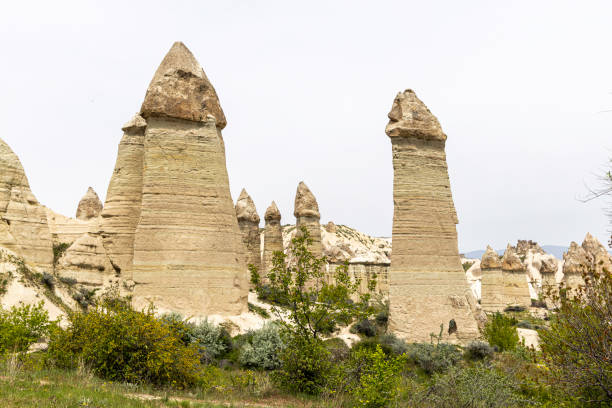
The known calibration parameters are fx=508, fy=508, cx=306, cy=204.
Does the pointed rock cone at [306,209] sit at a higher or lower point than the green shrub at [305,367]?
higher

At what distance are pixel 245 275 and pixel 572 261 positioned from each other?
39.7 m

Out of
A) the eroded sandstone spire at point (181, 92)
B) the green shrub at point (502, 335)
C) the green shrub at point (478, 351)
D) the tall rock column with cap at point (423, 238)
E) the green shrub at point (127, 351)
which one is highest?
the eroded sandstone spire at point (181, 92)

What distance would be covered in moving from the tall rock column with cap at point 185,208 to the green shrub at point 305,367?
24.5 ft

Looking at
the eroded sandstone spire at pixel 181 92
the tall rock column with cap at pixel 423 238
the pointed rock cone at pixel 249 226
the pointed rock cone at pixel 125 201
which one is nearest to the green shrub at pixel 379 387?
the tall rock column with cap at pixel 423 238

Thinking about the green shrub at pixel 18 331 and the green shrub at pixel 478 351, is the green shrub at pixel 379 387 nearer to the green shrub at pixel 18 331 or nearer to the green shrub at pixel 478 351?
the green shrub at pixel 18 331

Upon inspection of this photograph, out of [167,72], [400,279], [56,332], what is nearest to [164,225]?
[167,72]

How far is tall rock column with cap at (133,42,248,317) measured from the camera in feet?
62.6

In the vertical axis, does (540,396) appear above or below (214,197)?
below

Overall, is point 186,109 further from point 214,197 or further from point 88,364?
point 88,364

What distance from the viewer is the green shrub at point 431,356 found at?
18.3 m

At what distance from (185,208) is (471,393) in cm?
1317

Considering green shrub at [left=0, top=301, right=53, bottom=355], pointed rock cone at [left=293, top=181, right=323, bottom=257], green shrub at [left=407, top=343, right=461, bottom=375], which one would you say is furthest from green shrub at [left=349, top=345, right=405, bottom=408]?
pointed rock cone at [left=293, top=181, right=323, bottom=257]

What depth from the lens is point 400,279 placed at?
21688 millimetres

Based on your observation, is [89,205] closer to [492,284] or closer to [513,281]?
[492,284]
